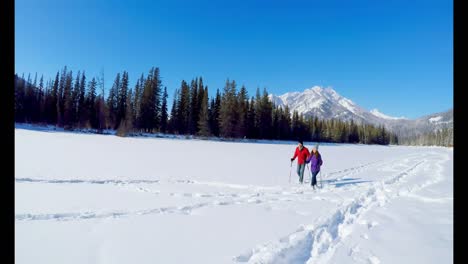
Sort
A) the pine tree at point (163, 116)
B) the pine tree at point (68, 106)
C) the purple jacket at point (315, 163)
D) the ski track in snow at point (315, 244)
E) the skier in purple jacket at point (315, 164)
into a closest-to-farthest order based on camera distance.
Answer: the ski track in snow at point (315, 244) → the skier in purple jacket at point (315, 164) → the purple jacket at point (315, 163) → the pine tree at point (68, 106) → the pine tree at point (163, 116)

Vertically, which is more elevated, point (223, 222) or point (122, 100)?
point (122, 100)

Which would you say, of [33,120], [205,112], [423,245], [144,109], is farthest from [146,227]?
[33,120]

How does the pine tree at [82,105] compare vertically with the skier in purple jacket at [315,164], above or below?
above

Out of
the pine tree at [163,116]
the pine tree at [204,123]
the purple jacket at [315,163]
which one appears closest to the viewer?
the purple jacket at [315,163]

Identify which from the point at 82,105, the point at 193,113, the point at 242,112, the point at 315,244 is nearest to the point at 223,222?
the point at 315,244

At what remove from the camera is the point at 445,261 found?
383 centimetres

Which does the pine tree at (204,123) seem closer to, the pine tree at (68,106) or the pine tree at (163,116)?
the pine tree at (163,116)

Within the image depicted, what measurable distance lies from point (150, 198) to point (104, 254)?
3.62m

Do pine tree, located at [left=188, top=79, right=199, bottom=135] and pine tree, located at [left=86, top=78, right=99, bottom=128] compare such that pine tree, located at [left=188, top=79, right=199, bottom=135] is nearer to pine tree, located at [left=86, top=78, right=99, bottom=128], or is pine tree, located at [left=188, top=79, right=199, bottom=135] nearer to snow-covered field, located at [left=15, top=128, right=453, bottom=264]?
pine tree, located at [left=86, top=78, right=99, bottom=128]

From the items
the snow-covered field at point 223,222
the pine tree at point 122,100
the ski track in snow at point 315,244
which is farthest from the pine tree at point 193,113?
the ski track in snow at point 315,244

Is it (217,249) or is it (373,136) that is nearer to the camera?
(217,249)

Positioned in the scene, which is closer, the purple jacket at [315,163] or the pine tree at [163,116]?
the purple jacket at [315,163]

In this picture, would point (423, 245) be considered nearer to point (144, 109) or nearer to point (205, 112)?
point (205, 112)

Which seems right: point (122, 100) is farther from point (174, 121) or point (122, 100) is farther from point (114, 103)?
point (174, 121)
